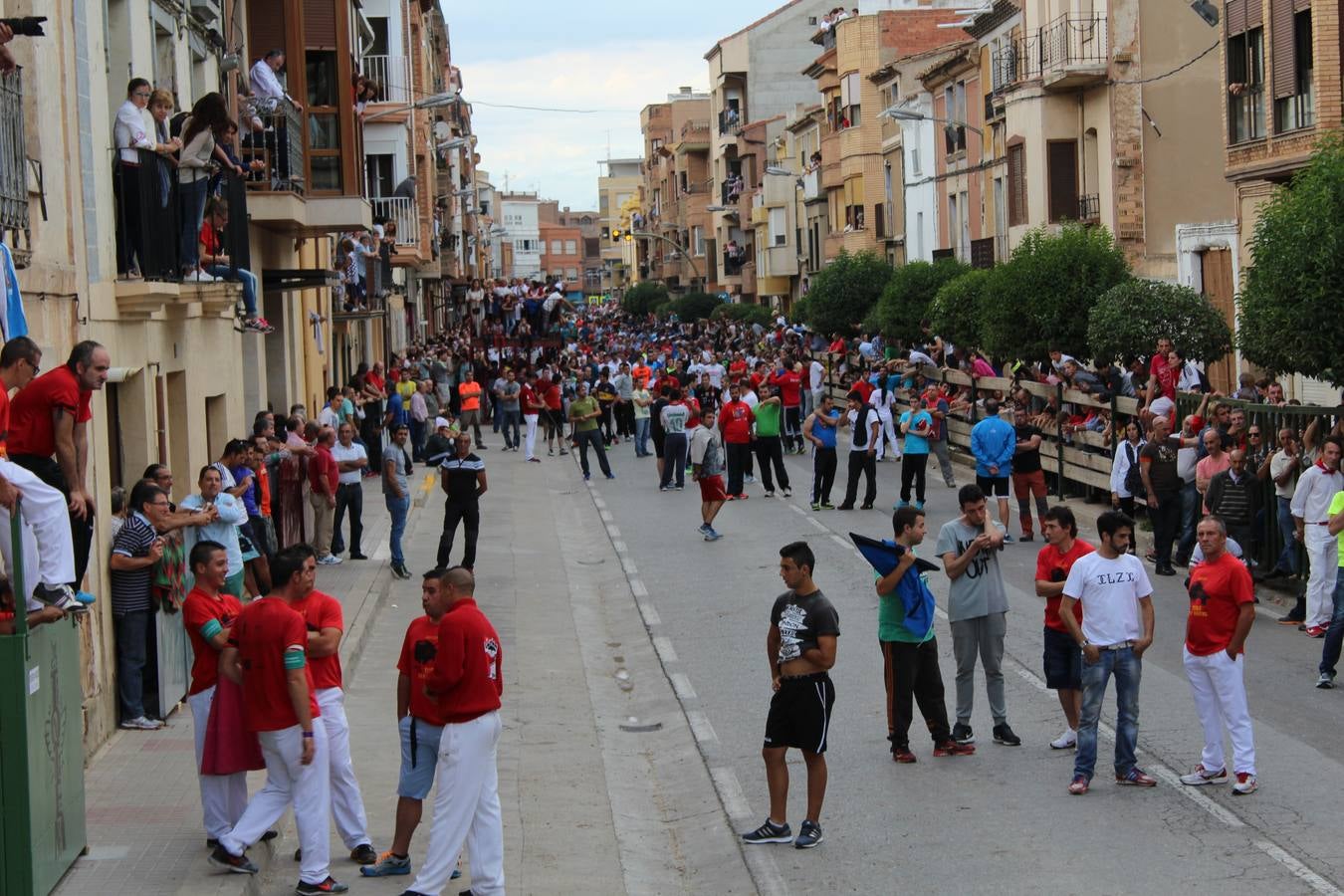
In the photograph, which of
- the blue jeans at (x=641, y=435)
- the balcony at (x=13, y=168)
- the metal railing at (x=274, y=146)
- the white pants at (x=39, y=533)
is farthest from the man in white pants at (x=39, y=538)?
the blue jeans at (x=641, y=435)

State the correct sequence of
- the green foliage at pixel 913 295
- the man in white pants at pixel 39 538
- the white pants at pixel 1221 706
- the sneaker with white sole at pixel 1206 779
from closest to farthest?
1. the man in white pants at pixel 39 538
2. the white pants at pixel 1221 706
3. the sneaker with white sole at pixel 1206 779
4. the green foliage at pixel 913 295

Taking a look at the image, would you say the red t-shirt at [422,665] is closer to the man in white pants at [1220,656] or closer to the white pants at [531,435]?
the man in white pants at [1220,656]

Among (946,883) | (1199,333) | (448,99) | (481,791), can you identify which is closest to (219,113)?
(481,791)

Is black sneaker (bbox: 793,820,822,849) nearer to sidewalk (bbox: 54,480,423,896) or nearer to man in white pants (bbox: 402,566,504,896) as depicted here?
man in white pants (bbox: 402,566,504,896)

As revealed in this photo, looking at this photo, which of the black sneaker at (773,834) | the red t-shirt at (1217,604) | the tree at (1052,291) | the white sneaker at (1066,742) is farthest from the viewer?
the tree at (1052,291)

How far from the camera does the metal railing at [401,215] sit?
127 feet

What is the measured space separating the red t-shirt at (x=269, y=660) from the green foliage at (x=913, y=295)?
33535mm

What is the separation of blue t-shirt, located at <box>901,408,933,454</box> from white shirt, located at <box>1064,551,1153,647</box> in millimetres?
12485

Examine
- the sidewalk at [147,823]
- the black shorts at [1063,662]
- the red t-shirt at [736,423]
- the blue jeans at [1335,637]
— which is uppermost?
the red t-shirt at [736,423]

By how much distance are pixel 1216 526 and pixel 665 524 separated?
1426cm

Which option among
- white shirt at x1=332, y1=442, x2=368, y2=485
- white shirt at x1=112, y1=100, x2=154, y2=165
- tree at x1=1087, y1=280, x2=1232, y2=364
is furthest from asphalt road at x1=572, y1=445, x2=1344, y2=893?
tree at x1=1087, y1=280, x2=1232, y2=364

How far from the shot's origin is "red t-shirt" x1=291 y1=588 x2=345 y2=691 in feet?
28.9

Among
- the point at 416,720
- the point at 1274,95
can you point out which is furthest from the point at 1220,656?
the point at 1274,95

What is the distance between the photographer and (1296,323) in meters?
17.2
